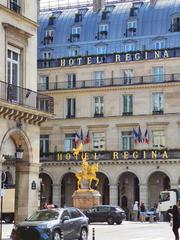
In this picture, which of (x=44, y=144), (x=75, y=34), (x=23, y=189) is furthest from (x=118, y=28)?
(x=23, y=189)

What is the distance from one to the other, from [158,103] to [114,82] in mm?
5571

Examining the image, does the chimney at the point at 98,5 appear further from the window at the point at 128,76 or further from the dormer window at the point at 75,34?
the window at the point at 128,76

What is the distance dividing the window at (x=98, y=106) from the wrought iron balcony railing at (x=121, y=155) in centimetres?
428

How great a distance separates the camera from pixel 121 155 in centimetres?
7062

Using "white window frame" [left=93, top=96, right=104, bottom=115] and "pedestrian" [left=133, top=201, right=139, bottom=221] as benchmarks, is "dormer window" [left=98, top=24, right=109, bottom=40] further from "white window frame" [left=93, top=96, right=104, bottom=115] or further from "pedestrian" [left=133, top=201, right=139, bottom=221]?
"pedestrian" [left=133, top=201, right=139, bottom=221]

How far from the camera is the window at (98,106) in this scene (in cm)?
7319

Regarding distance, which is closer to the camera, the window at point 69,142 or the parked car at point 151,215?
the parked car at point 151,215

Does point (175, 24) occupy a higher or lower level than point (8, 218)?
higher

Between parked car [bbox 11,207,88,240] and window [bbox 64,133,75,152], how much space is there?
42881 mm

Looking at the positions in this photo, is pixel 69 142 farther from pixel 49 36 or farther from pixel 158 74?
pixel 49 36

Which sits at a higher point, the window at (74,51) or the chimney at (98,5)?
the chimney at (98,5)

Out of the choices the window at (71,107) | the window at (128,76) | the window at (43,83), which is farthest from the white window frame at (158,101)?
the window at (43,83)

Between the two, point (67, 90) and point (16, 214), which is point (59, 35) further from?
point (16, 214)

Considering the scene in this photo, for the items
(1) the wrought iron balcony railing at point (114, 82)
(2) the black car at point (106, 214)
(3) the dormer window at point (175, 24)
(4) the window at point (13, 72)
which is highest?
(3) the dormer window at point (175, 24)
